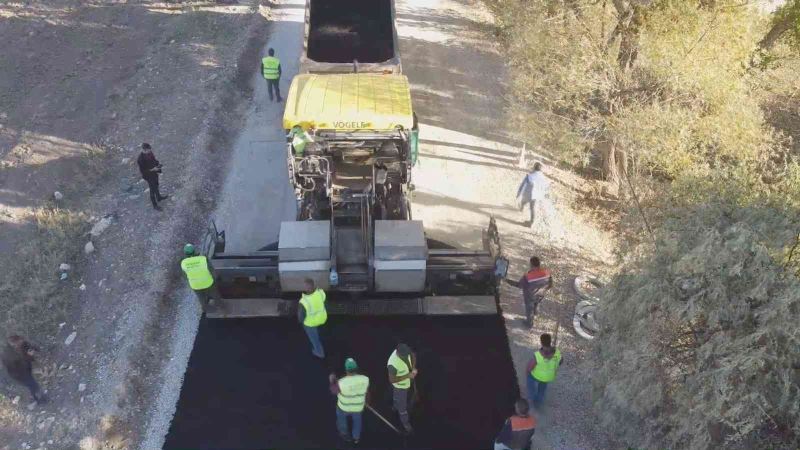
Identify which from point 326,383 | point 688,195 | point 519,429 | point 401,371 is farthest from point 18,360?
point 688,195

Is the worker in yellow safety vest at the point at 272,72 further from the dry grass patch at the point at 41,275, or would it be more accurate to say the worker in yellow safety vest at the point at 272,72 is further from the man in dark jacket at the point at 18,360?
the man in dark jacket at the point at 18,360

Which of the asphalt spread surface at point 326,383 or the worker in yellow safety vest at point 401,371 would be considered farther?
the asphalt spread surface at point 326,383

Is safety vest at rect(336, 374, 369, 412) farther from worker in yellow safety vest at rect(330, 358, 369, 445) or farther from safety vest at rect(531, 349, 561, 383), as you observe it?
safety vest at rect(531, 349, 561, 383)

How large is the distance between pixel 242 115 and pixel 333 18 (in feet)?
11.3

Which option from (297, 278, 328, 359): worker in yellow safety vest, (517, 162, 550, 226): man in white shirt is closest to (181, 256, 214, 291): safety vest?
(297, 278, 328, 359): worker in yellow safety vest

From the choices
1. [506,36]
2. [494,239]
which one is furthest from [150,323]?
[506,36]

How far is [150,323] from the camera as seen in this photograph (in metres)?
9.16

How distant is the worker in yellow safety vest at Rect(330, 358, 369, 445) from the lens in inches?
270

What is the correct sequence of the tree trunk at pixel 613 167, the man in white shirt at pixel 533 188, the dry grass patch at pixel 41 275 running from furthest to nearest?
the tree trunk at pixel 613 167 < the man in white shirt at pixel 533 188 < the dry grass patch at pixel 41 275

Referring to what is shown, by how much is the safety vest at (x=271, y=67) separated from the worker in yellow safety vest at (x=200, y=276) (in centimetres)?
700

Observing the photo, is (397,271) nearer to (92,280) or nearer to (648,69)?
(92,280)

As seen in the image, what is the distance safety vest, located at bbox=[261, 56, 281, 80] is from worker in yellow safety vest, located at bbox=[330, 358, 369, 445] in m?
9.44

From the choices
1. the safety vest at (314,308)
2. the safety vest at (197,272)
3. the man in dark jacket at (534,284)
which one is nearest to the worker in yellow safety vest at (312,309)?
the safety vest at (314,308)

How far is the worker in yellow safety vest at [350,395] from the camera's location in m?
6.87
